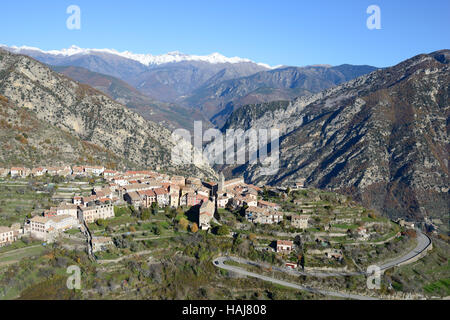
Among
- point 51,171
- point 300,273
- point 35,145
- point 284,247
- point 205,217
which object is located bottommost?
point 300,273

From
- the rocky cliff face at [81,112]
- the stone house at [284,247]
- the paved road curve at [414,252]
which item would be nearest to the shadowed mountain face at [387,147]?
the paved road curve at [414,252]

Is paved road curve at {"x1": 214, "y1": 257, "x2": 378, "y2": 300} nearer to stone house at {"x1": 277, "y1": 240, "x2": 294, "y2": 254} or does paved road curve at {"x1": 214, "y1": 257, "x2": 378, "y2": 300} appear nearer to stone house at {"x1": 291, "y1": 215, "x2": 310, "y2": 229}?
stone house at {"x1": 277, "y1": 240, "x2": 294, "y2": 254}

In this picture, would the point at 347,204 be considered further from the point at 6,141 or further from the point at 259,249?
the point at 6,141

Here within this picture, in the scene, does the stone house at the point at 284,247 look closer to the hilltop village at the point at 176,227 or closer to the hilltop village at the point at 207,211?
the hilltop village at the point at 207,211

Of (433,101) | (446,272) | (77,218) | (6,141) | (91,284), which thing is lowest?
(446,272)

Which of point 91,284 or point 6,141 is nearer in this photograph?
point 91,284

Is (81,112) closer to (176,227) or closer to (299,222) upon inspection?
(176,227)

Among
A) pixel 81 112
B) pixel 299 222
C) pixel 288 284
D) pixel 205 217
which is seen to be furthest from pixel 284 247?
pixel 81 112

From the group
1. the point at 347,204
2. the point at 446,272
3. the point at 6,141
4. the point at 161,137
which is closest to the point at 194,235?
the point at 347,204
